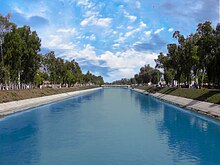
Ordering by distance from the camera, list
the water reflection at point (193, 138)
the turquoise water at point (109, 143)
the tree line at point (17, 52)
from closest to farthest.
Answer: the turquoise water at point (109, 143), the water reflection at point (193, 138), the tree line at point (17, 52)

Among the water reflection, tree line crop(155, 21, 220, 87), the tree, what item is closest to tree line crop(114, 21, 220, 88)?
tree line crop(155, 21, 220, 87)

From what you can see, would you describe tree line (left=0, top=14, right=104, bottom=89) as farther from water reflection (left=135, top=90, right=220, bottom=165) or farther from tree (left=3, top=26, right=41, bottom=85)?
water reflection (left=135, top=90, right=220, bottom=165)

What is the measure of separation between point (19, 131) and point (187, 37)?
51392 millimetres

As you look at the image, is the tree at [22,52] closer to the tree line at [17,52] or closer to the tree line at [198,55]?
the tree line at [17,52]

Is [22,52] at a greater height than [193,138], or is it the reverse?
[22,52]

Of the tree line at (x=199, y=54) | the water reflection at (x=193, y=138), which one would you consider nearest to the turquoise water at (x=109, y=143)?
the water reflection at (x=193, y=138)

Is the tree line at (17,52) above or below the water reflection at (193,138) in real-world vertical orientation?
above

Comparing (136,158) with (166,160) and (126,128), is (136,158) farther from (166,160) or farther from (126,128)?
(126,128)

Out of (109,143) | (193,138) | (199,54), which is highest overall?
(199,54)

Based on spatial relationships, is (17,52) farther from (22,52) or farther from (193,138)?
(193,138)

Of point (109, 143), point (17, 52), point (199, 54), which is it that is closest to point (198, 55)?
point (199, 54)

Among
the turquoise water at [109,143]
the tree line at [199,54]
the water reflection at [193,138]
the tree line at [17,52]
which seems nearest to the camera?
the turquoise water at [109,143]

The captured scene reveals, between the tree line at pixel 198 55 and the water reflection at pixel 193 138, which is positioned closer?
the water reflection at pixel 193 138

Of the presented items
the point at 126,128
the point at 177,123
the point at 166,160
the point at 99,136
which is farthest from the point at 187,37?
the point at 166,160
